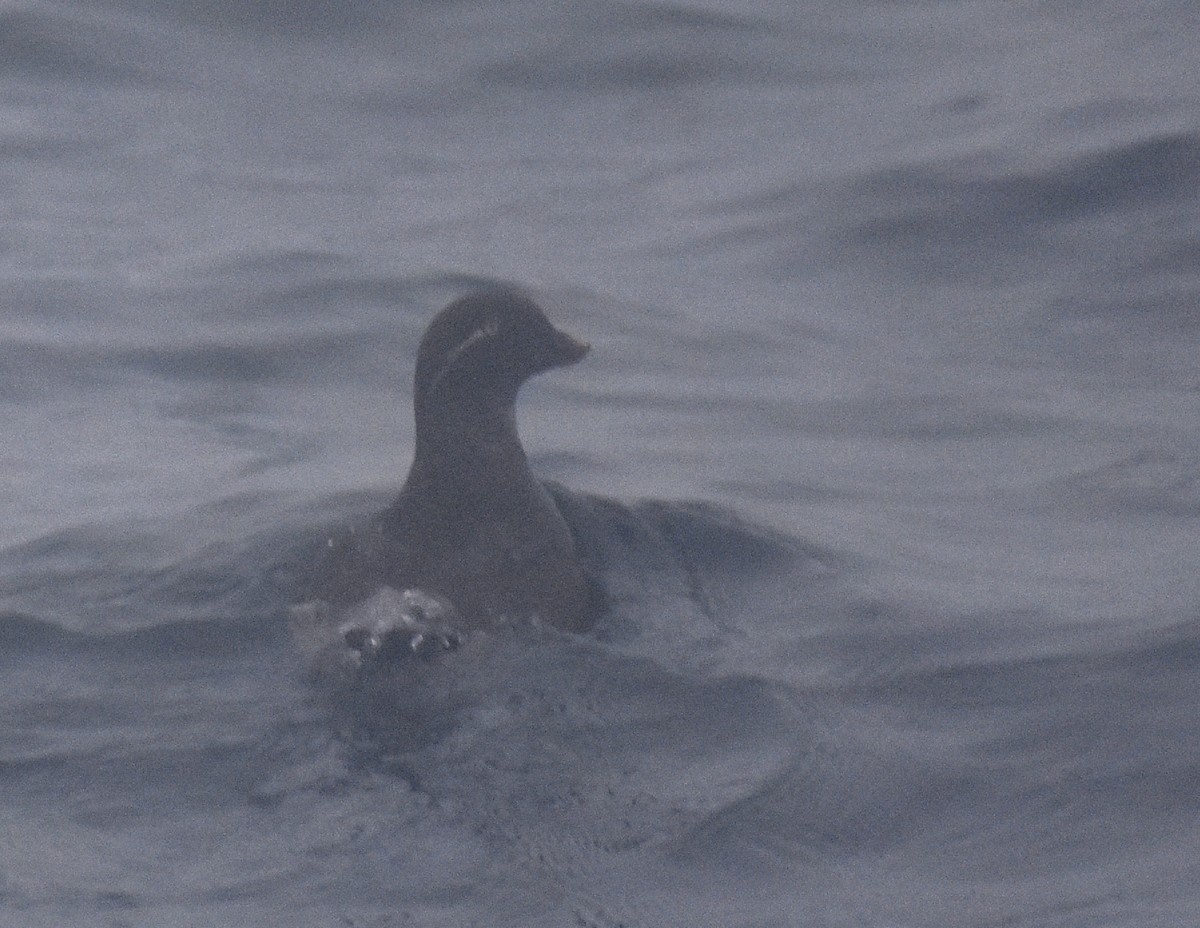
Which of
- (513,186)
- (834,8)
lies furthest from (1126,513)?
(834,8)

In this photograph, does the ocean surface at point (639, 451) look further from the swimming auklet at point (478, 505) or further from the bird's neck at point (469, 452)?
the bird's neck at point (469, 452)

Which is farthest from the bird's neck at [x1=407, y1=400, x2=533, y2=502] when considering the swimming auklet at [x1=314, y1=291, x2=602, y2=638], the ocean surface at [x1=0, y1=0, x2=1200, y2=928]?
the ocean surface at [x1=0, y1=0, x2=1200, y2=928]

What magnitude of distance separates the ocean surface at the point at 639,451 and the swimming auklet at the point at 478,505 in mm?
225

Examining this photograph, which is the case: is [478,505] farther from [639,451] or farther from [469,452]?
[639,451]

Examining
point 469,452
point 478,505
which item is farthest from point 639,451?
point 478,505

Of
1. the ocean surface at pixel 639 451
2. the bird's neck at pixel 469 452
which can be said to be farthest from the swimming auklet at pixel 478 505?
the ocean surface at pixel 639 451

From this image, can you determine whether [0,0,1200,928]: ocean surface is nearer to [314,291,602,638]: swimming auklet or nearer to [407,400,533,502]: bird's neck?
[314,291,602,638]: swimming auklet

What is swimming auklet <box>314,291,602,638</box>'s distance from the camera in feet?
30.5

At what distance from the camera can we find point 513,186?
60.2ft

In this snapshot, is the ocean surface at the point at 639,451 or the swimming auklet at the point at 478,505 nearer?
the ocean surface at the point at 639,451

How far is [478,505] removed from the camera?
9.67 metres

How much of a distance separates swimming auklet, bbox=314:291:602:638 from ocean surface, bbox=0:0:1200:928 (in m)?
0.23

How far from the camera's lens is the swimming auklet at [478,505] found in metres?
9.29

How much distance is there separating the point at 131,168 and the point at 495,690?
35.7ft
